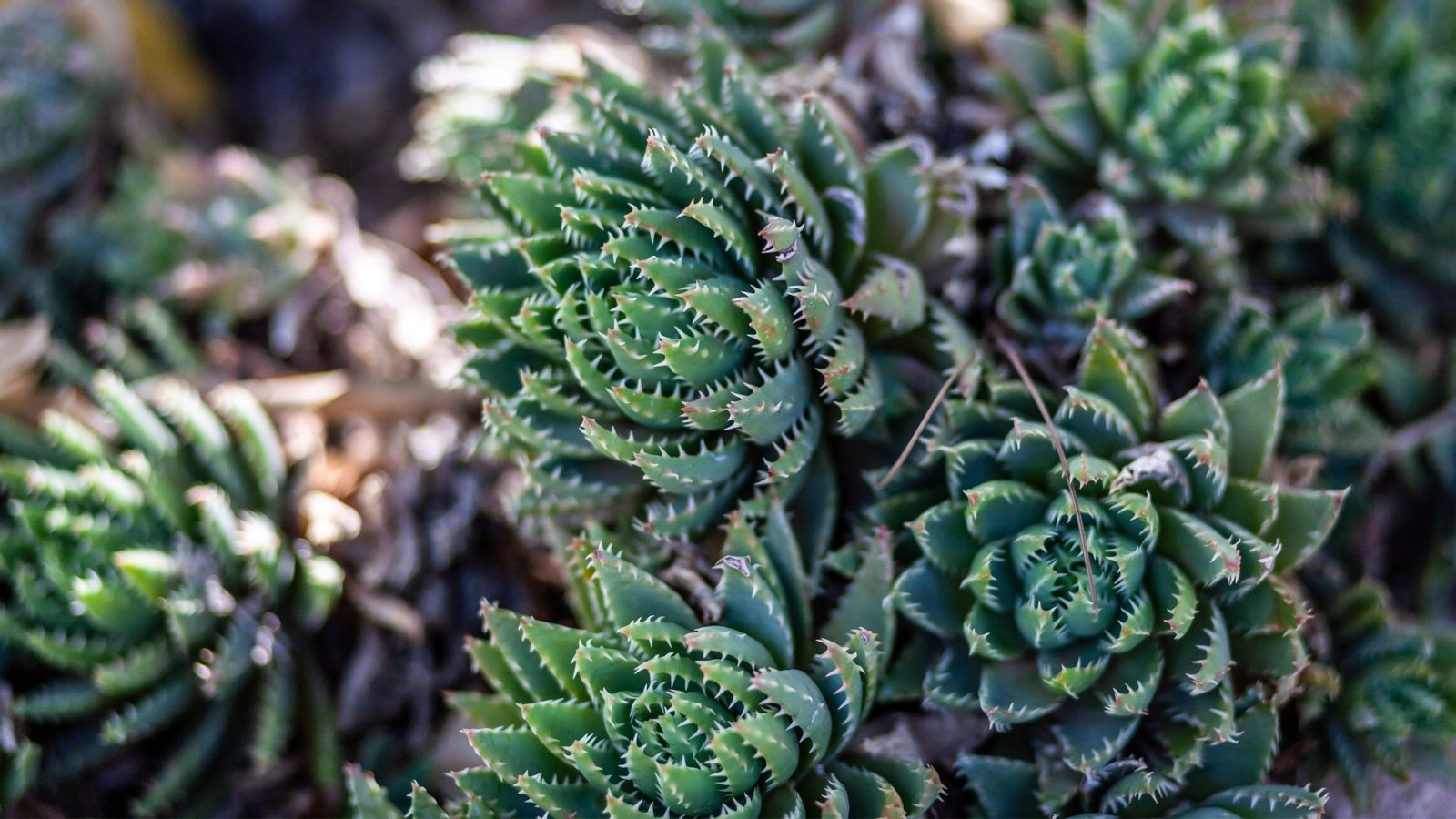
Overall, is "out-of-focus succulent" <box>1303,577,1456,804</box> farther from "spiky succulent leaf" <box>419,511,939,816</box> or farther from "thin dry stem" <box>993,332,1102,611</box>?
"spiky succulent leaf" <box>419,511,939,816</box>

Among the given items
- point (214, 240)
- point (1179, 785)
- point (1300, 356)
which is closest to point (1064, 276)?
point (1300, 356)

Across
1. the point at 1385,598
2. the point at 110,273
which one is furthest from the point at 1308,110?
the point at 110,273

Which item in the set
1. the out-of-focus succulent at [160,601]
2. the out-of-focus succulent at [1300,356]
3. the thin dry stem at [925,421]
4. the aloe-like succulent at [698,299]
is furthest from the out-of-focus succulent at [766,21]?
the out-of-focus succulent at [160,601]

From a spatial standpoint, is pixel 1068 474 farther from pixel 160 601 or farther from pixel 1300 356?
pixel 160 601

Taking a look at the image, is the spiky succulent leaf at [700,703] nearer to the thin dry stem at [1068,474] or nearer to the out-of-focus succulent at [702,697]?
the out-of-focus succulent at [702,697]

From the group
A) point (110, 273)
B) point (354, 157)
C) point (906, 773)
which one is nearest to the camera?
point (906, 773)

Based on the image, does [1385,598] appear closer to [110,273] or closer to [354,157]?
[110,273]
